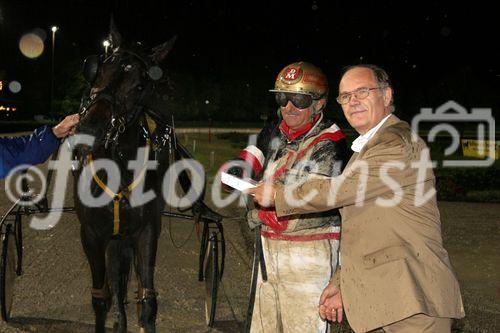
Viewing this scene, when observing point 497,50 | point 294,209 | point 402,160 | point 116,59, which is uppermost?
point 497,50

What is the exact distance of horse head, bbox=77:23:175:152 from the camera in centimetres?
401

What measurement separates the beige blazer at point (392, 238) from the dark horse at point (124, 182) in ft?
6.60

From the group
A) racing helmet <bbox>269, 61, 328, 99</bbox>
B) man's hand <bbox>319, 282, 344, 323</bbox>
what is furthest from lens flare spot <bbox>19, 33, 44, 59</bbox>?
man's hand <bbox>319, 282, 344, 323</bbox>

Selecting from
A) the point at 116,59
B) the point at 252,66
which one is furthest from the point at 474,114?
the point at 116,59

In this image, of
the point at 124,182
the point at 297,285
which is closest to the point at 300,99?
the point at 297,285

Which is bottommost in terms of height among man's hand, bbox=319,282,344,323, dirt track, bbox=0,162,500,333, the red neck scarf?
dirt track, bbox=0,162,500,333

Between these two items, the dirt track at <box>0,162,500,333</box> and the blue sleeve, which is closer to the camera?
the blue sleeve

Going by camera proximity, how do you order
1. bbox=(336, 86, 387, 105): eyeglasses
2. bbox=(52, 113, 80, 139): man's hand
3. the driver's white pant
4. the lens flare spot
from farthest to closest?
the lens flare spot < bbox=(52, 113, 80, 139): man's hand < the driver's white pant < bbox=(336, 86, 387, 105): eyeglasses

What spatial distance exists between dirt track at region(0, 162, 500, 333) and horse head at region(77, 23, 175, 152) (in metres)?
1.28

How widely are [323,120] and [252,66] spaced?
79184 mm

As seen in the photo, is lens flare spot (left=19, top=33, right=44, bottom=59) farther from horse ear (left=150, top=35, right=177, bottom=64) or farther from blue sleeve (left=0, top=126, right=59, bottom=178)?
blue sleeve (left=0, top=126, right=59, bottom=178)

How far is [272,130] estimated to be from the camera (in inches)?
145

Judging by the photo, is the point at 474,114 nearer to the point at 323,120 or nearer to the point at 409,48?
the point at 409,48

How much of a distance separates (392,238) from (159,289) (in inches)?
171
